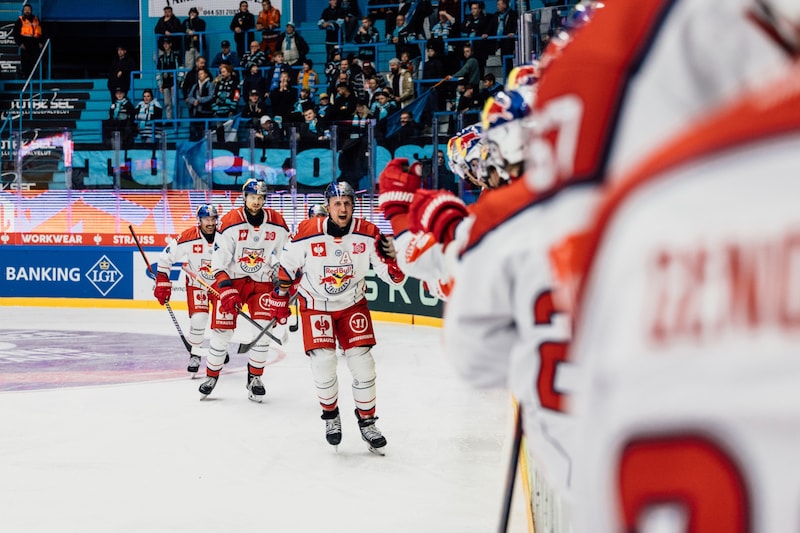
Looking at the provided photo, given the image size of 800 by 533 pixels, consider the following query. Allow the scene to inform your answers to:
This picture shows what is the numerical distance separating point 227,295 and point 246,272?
48cm

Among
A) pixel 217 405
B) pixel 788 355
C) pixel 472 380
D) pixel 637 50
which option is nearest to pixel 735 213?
pixel 788 355

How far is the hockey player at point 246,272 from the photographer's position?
22.1ft

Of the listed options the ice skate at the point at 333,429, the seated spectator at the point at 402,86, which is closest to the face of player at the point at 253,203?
the ice skate at the point at 333,429

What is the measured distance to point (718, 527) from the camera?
1.61 ft

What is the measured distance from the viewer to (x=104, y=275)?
13.0 meters

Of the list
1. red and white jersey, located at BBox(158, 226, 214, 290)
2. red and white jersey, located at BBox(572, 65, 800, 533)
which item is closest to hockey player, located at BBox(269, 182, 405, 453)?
red and white jersey, located at BBox(158, 226, 214, 290)

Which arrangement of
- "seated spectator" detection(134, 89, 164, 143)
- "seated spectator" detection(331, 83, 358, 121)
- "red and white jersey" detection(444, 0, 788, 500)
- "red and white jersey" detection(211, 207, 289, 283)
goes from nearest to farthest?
1. "red and white jersey" detection(444, 0, 788, 500)
2. "red and white jersey" detection(211, 207, 289, 283)
3. "seated spectator" detection(331, 83, 358, 121)
4. "seated spectator" detection(134, 89, 164, 143)

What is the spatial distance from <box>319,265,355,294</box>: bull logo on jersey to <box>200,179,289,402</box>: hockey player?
5.00 ft

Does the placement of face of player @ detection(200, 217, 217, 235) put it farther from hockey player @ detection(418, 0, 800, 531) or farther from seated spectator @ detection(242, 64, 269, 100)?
hockey player @ detection(418, 0, 800, 531)

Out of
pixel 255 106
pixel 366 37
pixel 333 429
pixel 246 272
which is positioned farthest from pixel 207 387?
pixel 366 37

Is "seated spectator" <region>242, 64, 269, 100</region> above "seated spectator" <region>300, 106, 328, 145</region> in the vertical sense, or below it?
above

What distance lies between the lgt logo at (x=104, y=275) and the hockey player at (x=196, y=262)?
16.0ft

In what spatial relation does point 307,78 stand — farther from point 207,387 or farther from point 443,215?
point 443,215

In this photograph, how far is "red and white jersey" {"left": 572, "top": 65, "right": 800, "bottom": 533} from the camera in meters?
0.47
